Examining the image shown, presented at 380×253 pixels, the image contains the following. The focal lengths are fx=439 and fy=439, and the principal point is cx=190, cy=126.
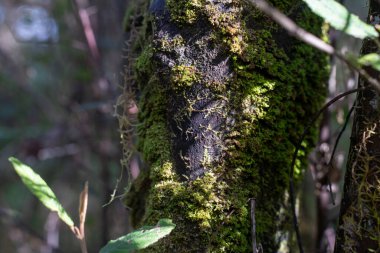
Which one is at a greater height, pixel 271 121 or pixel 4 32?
pixel 4 32

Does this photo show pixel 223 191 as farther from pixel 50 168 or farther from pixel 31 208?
pixel 31 208

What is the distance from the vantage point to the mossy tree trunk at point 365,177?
3.21 feet

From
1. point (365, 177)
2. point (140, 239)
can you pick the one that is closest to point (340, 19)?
point (365, 177)

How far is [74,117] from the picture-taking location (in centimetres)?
299

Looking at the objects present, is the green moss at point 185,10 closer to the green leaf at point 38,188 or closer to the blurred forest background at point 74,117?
the green leaf at point 38,188

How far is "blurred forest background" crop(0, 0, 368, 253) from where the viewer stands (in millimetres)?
2335

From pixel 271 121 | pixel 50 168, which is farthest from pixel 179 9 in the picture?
pixel 50 168

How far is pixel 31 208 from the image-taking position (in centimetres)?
461

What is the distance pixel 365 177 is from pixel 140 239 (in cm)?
52

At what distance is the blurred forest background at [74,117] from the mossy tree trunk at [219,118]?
0.70 metres

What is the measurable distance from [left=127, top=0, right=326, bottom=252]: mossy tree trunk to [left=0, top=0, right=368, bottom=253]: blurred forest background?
70cm

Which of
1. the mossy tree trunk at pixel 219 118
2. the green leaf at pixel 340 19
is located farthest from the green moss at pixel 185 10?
the green leaf at pixel 340 19

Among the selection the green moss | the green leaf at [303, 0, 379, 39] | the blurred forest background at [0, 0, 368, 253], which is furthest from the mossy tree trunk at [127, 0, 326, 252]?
the blurred forest background at [0, 0, 368, 253]

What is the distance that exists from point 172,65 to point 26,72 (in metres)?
2.84
